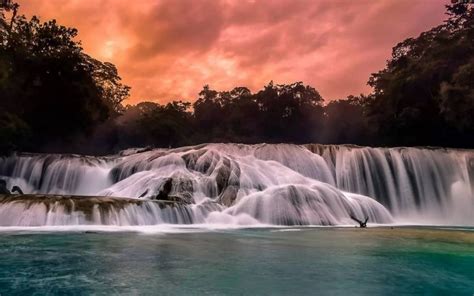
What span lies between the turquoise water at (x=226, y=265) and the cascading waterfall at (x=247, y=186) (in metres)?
3.80

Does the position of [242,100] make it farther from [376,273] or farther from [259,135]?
[376,273]

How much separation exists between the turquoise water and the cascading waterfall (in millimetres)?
3805

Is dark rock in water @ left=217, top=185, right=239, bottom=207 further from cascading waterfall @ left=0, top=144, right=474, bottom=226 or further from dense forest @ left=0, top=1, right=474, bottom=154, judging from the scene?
dense forest @ left=0, top=1, right=474, bottom=154

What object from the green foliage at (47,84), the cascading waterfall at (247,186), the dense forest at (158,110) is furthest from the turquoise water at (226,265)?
the green foliage at (47,84)

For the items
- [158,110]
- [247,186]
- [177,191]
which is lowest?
[177,191]

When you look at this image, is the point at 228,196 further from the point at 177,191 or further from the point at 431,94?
the point at 431,94

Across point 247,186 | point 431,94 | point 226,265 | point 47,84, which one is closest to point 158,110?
point 47,84

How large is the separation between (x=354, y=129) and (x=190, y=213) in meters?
49.4

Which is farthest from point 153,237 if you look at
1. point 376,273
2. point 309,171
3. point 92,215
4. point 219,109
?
point 219,109

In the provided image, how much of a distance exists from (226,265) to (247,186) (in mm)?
14334

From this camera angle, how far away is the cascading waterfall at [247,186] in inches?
681

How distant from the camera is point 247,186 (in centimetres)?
2308

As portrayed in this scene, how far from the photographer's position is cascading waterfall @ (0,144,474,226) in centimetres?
1730

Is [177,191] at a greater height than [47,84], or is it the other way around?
[47,84]
